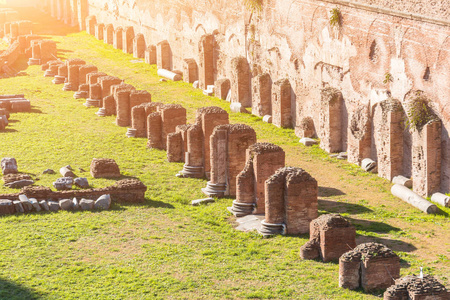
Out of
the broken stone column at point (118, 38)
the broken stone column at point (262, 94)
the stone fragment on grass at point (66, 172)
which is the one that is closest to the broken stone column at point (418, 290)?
the stone fragment on grass at point (66, 172)

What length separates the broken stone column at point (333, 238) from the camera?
14.2m

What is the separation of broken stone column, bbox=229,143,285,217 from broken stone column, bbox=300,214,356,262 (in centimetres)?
281

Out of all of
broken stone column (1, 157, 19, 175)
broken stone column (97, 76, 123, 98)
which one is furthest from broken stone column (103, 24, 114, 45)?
broken stone column (1, 157, 19, 175)

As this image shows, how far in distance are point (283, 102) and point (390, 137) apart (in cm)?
592

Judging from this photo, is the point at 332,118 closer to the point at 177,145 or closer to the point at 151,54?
the point at 177,145

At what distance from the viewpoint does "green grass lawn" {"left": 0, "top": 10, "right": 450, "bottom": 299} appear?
13.4 meters

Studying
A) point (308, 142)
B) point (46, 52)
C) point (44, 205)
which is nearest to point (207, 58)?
point (308, 142)

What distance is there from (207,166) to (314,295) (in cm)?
797

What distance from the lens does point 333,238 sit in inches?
562

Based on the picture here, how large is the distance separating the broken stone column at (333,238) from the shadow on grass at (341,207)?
3.00 metres

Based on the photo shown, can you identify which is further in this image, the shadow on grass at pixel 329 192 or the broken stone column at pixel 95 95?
the broken stone column at pixel 95 95

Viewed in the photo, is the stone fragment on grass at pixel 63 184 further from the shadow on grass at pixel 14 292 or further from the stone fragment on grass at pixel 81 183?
the shadow on grass at pixel 14 292

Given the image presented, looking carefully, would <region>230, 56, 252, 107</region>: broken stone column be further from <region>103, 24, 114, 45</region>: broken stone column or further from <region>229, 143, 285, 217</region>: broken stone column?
<region>103, 24, 114, 45</region>: broken stone column

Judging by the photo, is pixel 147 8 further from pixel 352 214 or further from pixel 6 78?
pixel 352 214
